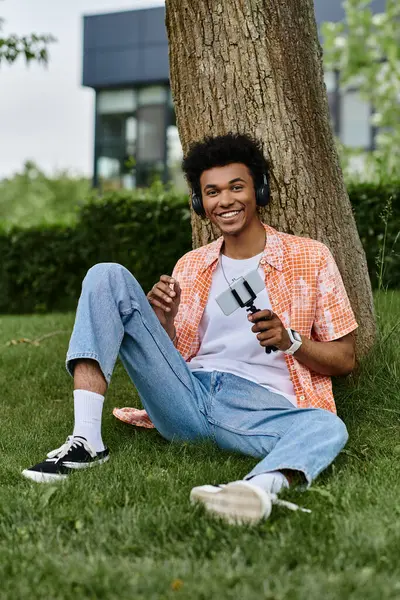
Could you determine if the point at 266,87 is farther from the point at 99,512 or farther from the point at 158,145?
the point at 158,145

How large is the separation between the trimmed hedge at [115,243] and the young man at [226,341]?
152 inches

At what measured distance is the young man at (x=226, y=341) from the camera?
340 centimetres

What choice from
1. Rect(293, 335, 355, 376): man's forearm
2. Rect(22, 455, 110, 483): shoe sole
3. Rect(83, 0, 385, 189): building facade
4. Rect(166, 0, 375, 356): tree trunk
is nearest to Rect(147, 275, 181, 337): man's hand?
Rect(293, 335, 355, 376): man's forearm

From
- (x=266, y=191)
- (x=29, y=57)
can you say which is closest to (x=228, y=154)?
(x=266, y=191)

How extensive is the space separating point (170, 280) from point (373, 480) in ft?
4.00

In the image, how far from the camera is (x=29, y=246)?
10.6 metres

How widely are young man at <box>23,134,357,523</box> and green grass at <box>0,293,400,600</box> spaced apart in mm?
155

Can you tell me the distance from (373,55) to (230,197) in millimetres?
17550

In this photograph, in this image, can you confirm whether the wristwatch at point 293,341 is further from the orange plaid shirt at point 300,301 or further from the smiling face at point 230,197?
the smiling face at point 230,197

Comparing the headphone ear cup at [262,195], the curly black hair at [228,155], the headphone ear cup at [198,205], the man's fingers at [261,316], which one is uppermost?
the curly black hair at [228,155]

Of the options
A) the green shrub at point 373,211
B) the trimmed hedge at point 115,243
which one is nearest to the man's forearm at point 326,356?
the trimmed hedge at point 115,243

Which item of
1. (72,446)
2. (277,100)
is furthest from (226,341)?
(277,100)

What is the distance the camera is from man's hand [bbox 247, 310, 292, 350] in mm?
3195

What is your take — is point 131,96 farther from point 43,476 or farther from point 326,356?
point 43,476
